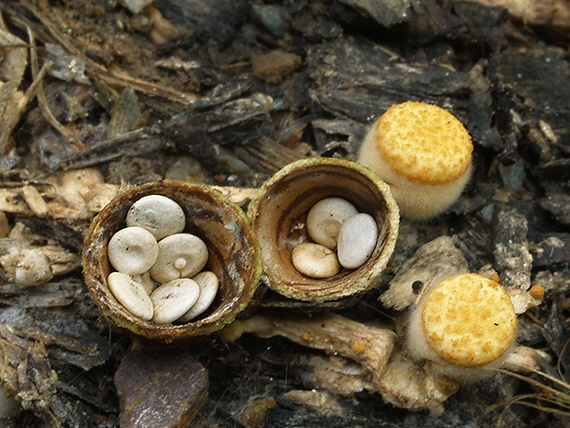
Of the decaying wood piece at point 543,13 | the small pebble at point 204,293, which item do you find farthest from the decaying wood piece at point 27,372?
the decaying wood piece at point 543,13

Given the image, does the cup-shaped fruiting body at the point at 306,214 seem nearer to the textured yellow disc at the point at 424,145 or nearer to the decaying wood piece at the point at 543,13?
the textured yellow disc at the point at 424,145

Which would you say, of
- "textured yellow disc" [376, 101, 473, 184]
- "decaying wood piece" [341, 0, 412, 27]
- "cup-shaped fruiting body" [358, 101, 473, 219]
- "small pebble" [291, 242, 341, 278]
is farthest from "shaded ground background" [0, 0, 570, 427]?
"textured yellow disc" [376, 101, 473, 184]

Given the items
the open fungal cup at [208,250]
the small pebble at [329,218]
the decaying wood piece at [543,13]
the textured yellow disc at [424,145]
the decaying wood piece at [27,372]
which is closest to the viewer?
the open fungal cup at [208,250]

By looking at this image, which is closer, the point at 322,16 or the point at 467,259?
the point at 467,259

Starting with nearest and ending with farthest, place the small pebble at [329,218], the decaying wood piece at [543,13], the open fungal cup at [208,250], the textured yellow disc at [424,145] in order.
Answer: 1. the open fungal cup at [208,250]
2. the textured yellow disc at [424,145]
3. the small pebble at [329,218]
4. the decaying wood piece at [543,13]

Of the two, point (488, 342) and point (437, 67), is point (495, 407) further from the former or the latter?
point (437, 67)

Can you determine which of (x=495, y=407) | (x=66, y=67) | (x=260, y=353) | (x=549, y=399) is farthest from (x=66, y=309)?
(x=549, y=399)

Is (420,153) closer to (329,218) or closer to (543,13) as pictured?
(329,218)
